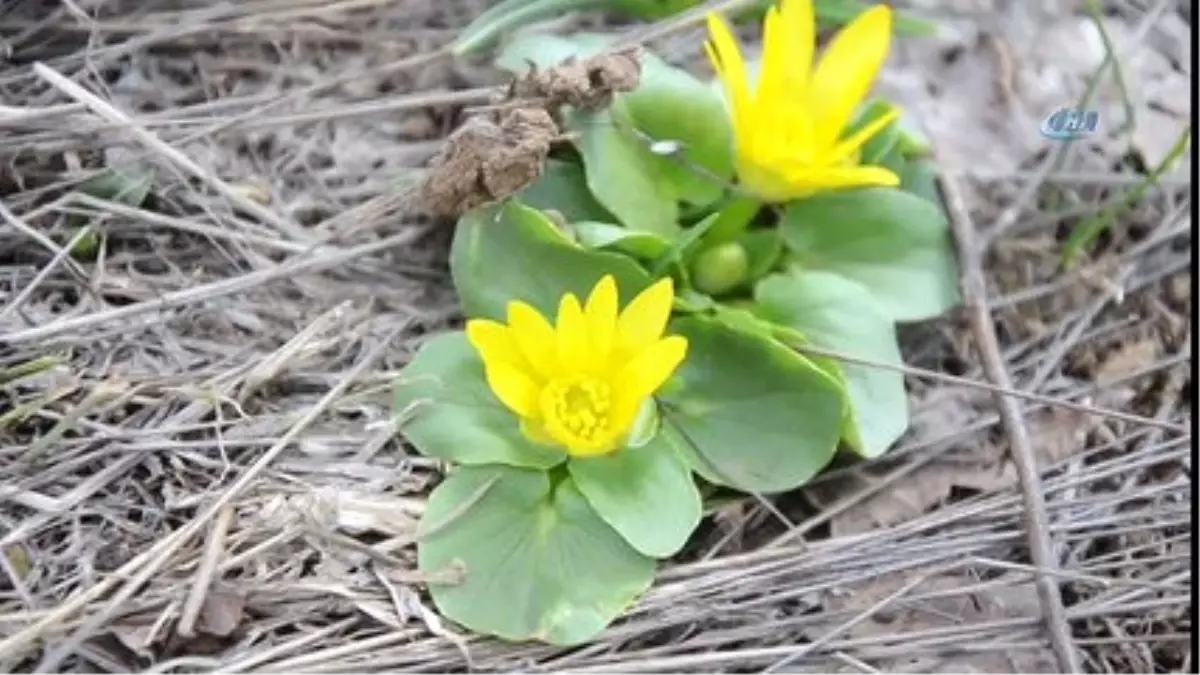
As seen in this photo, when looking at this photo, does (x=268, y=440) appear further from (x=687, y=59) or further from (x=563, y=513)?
(x=687, y=59)

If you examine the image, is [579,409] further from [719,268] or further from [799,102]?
[799,102]

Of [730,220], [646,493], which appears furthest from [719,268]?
[646,493]

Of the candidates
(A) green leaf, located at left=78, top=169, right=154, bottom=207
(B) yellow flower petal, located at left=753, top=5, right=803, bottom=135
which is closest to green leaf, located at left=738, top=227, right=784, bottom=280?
(B) yellow flower petal, located at left=753, top=5, right=803, bottom=135

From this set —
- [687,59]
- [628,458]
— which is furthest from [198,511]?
[687,59]

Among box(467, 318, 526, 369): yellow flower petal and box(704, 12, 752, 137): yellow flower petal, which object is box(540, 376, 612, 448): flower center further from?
box(704, 12, 752, 137): yellow flower petal

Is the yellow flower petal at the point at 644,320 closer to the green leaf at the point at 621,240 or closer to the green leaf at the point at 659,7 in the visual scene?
the green leaf at the point at 621,240

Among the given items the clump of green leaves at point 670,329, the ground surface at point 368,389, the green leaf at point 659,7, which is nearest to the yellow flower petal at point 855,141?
the clump of green leaves at point 670,329
